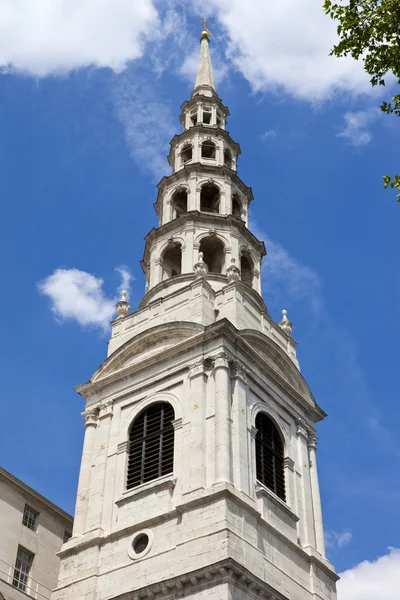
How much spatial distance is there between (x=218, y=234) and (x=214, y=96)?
15240mm

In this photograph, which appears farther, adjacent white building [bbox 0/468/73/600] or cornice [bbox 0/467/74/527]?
cornice [bbox 0/467/74/527]

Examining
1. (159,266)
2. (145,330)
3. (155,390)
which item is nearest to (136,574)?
(155,390)

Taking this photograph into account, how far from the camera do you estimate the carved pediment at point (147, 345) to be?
138ft

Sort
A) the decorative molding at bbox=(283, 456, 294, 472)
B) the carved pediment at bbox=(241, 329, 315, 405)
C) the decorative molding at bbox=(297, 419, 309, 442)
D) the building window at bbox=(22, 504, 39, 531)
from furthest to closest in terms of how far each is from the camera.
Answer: the building window at bbox=(22, 504, 39, 531) → the decorative molding at bbox=(297, 419, 309, 442) → the carved pediment at bbox=(241, 329, 315, 405) → the decorative molding at bbox=(283, 456, 294, 472)

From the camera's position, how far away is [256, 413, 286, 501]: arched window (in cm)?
3925

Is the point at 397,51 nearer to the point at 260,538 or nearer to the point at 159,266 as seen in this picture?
the point at 260,538

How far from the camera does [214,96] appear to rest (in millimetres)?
61500

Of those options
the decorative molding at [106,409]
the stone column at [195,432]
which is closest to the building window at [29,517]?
the decorative molding at [106,409]

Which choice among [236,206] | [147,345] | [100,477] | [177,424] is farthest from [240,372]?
[236,206]

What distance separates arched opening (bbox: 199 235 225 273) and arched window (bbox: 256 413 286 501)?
11760 millimetres

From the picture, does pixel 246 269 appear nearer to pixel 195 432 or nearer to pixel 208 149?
pixel 208 149

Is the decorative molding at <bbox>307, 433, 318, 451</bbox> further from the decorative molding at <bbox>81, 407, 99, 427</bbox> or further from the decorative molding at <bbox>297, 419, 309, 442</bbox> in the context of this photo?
the decorative molding at <bbox>81, 407, 99, 427</bbox>

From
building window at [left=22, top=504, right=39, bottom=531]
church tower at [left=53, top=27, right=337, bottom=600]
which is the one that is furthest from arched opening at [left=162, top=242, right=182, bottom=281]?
building window at [left=22, top=504, right=39, bottom=531]

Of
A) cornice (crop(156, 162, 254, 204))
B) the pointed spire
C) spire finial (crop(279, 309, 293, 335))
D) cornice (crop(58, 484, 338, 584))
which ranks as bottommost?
cornice (crop(58, 484, 338, 584))
